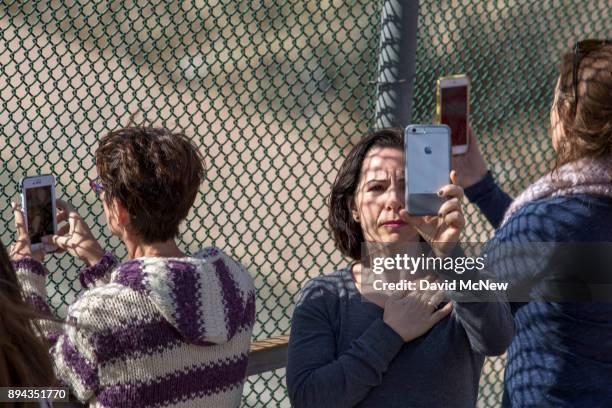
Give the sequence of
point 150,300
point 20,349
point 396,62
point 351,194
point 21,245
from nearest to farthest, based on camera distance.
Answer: point 20,349 < point 150,300 < point 21,245 < point 351,194 < point 396,62

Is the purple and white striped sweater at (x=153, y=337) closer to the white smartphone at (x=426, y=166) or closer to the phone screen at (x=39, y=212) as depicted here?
the phone screen at (x=39, y=212)

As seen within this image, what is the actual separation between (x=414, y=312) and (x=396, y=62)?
135 cm

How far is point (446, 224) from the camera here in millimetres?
2199

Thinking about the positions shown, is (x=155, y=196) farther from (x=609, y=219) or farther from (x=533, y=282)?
(x=609, y=219)

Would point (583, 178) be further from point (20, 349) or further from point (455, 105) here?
point (20, 349)

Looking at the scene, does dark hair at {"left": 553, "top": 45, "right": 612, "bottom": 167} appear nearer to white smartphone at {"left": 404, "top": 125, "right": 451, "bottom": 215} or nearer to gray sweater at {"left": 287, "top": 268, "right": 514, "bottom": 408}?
white smartphone at {"left": 404, "top": 125, "right": 451, "bottom": 215}

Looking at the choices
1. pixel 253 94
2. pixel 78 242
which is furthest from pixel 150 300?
pixel 253 94

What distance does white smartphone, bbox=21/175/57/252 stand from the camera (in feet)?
8.19

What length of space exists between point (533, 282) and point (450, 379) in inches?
14.5

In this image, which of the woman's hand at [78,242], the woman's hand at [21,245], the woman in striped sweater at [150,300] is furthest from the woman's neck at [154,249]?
the woman's hand at [21,245]

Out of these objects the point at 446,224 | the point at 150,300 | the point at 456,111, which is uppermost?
the point at 456,111

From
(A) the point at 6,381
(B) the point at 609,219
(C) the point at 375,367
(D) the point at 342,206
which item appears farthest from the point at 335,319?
(A) the point at 6,381

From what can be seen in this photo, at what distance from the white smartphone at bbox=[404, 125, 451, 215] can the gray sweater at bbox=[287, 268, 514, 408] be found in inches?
11.4

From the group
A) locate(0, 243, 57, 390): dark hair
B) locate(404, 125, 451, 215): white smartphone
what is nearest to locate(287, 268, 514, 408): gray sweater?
locate(404, 125, 451, 215): white smartphone
